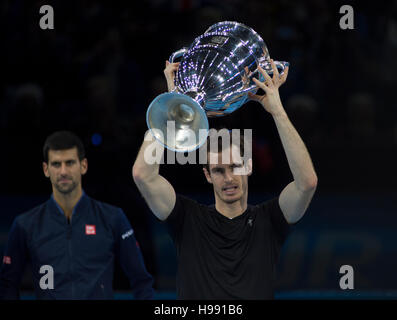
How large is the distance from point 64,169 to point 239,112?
235cm

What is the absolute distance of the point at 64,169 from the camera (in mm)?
4680

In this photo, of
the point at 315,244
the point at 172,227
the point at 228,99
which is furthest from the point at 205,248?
the point at 315,244

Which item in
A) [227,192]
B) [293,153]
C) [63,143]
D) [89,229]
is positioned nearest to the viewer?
[293,153]

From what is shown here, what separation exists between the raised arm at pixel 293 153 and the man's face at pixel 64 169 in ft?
5.51

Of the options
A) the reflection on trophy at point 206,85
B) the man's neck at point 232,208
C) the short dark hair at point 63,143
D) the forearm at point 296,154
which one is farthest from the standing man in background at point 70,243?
the forearm at point 296,154

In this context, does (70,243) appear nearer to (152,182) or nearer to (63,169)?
(63,169)

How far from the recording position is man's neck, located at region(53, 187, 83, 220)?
185 inches

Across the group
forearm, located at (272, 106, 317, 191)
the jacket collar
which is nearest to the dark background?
the jacket collar

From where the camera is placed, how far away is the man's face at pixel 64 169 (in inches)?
185

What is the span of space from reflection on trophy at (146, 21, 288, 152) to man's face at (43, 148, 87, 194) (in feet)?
4.86

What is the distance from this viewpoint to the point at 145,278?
4.68 metres

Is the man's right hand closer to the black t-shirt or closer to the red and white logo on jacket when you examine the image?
the black t-shirt

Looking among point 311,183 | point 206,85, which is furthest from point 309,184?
point 206,85
